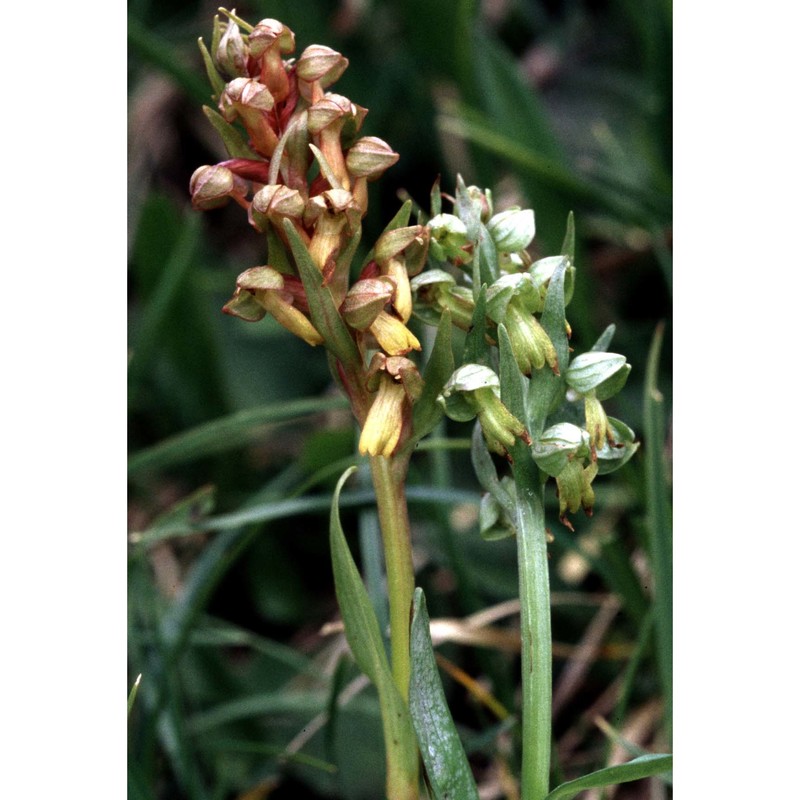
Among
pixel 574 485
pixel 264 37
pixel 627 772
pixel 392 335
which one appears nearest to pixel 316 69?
pixel 264 37

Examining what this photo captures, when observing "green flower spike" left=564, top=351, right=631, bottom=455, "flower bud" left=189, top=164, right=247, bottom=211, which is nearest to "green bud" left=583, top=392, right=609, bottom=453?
"green flower spike" left=564, top=351, right=631, bottom=455

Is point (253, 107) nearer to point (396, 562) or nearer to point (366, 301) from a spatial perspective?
point (366, 301)

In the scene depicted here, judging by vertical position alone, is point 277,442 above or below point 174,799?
above

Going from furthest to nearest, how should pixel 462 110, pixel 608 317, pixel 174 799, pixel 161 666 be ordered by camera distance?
1. pixel 608 317
2. pixel 462 110
3. pixel 174 799
4. pixel 161 666

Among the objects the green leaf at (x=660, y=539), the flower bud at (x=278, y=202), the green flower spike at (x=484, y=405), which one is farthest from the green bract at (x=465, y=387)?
the green leaf at (x=660, y=539)

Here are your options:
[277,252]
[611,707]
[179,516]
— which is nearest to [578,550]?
[611,707]

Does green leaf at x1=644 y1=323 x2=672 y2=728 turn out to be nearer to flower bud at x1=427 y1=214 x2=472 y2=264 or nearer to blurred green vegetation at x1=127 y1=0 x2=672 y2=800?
blurred green vegetation at x1=127 y1=0 x2=672 y2=800

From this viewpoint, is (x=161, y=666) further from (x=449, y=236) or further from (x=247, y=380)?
(x=247, y=380)
